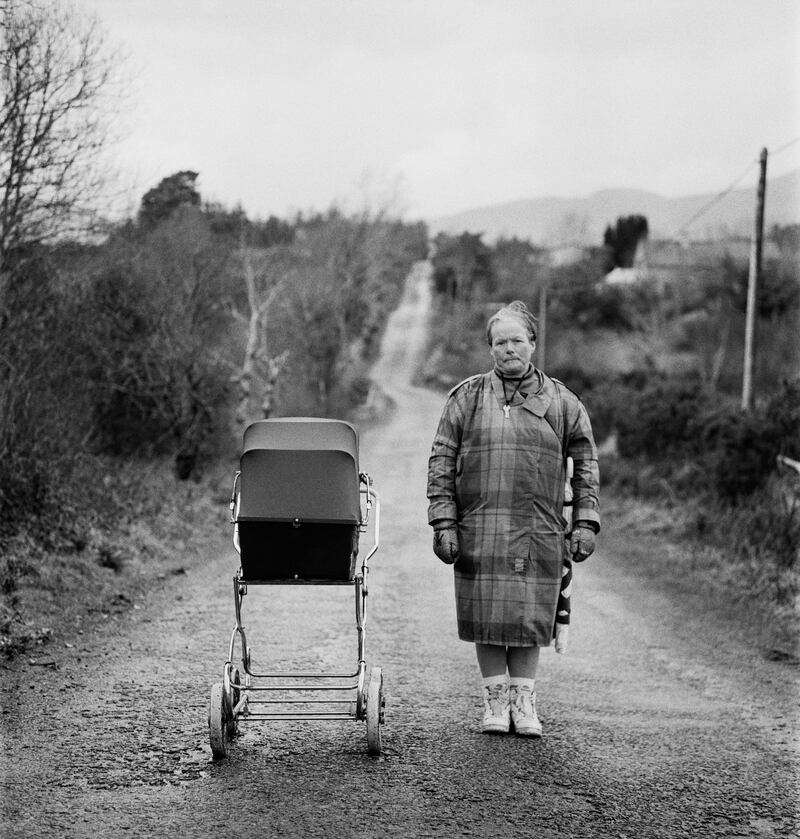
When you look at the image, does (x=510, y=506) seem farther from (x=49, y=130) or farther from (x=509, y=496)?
(x=49, y=130)

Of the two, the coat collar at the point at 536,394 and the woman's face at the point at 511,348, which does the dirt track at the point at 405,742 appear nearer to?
the coat collar at the point at 536,394

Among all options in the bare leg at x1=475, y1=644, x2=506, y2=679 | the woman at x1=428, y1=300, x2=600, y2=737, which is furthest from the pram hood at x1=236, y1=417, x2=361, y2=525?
the bare leg at x1=475, y1=644, x2=506, y2=679

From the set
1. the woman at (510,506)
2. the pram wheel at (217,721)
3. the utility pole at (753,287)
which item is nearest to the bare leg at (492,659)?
the woman at (510,506)

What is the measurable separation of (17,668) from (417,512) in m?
10.5

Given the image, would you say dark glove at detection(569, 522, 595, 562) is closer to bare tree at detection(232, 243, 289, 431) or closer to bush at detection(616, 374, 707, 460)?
bush at detection(616, 374, 707, 460)

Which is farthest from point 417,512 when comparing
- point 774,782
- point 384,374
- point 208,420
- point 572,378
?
point 384,374

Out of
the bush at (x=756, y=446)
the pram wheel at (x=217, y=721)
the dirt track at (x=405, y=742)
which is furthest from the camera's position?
the bush at (x=756, y=446)

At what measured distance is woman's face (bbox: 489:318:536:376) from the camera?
5121 millimetres

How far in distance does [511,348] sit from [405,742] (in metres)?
1.88

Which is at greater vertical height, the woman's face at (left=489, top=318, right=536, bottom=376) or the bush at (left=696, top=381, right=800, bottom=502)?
the woman's face at (left=489, top=318, right=536, bottom=376)

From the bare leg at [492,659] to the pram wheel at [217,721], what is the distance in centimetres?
126

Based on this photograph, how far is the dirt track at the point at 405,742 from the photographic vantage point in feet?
13.2

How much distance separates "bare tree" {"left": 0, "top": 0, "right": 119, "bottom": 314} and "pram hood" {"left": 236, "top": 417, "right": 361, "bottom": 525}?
23.6ft

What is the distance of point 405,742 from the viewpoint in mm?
4973
